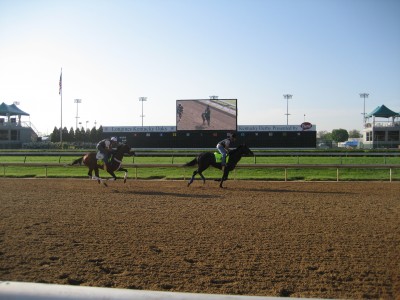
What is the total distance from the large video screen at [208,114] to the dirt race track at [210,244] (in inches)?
1094

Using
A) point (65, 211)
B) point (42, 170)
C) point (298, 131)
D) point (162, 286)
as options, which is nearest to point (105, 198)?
point (65, 211)

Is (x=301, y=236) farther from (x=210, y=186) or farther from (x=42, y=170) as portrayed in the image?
(x=42, y=170)

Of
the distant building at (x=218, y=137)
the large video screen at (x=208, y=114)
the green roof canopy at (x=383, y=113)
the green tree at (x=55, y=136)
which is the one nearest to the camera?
the large video screen at (x=208, y=114)

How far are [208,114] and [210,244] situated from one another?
3281 cm

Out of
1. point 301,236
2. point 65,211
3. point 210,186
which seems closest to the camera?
point 301,236

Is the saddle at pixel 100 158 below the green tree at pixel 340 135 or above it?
below

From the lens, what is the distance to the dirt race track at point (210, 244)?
167 inches

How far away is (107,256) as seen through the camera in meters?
5.16

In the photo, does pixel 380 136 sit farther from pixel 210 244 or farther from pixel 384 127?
pixel 210 244

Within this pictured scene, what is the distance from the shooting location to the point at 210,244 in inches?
227

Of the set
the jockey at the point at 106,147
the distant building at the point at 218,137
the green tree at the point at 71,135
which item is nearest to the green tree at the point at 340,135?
the green tree at the point at 71,135

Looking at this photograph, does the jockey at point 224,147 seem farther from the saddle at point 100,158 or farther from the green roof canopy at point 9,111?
the green roof canopy at point 9,111

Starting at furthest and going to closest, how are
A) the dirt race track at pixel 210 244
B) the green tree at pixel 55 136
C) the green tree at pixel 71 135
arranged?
the green tree at pixel 71 135, the green tree at pixel 55 136, the dirt race track at pixel 210 244

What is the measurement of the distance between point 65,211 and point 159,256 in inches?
165
